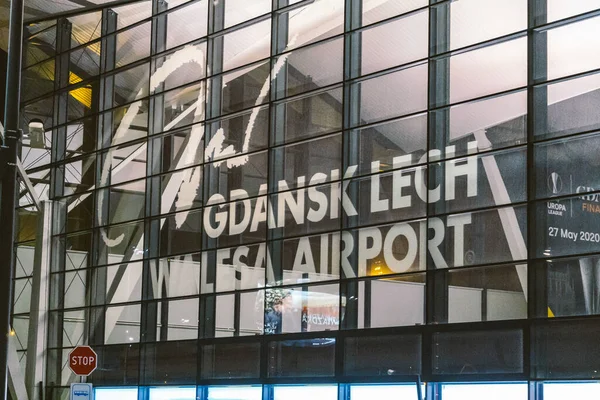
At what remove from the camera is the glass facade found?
19766mm

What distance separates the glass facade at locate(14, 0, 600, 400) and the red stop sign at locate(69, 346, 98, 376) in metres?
4.89

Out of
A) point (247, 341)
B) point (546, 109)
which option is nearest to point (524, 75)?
point (546, 109)

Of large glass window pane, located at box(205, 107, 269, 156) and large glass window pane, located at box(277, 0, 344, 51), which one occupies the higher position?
large glass window pane, located at box(277, 0, 344, 51)

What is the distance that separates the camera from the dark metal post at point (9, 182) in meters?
14.7

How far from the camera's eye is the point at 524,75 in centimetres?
2044

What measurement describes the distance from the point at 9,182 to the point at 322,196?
9.92m

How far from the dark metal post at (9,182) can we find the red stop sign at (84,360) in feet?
18.6

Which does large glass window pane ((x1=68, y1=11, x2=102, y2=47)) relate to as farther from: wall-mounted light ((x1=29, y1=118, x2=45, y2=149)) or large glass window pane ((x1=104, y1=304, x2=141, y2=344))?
large glass window pane ((x1=104, y1=304, x2=141, y2=344))

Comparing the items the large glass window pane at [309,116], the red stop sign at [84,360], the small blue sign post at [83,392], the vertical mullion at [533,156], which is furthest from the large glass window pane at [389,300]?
the small blue sign post at [83,392]

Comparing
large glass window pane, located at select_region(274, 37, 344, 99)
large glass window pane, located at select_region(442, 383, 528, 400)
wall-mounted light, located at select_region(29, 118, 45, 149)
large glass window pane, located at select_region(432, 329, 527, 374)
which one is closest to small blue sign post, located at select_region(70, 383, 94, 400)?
large glass window pane, located at select_region(432, 329, 527, 374)

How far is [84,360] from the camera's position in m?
21.3

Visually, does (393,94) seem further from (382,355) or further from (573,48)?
(382,355)

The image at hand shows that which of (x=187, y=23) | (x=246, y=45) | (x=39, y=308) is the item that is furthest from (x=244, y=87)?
(x=39, y=308)

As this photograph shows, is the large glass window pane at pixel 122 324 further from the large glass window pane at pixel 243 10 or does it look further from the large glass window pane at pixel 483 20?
the large glass window pane at pixel 483 20
